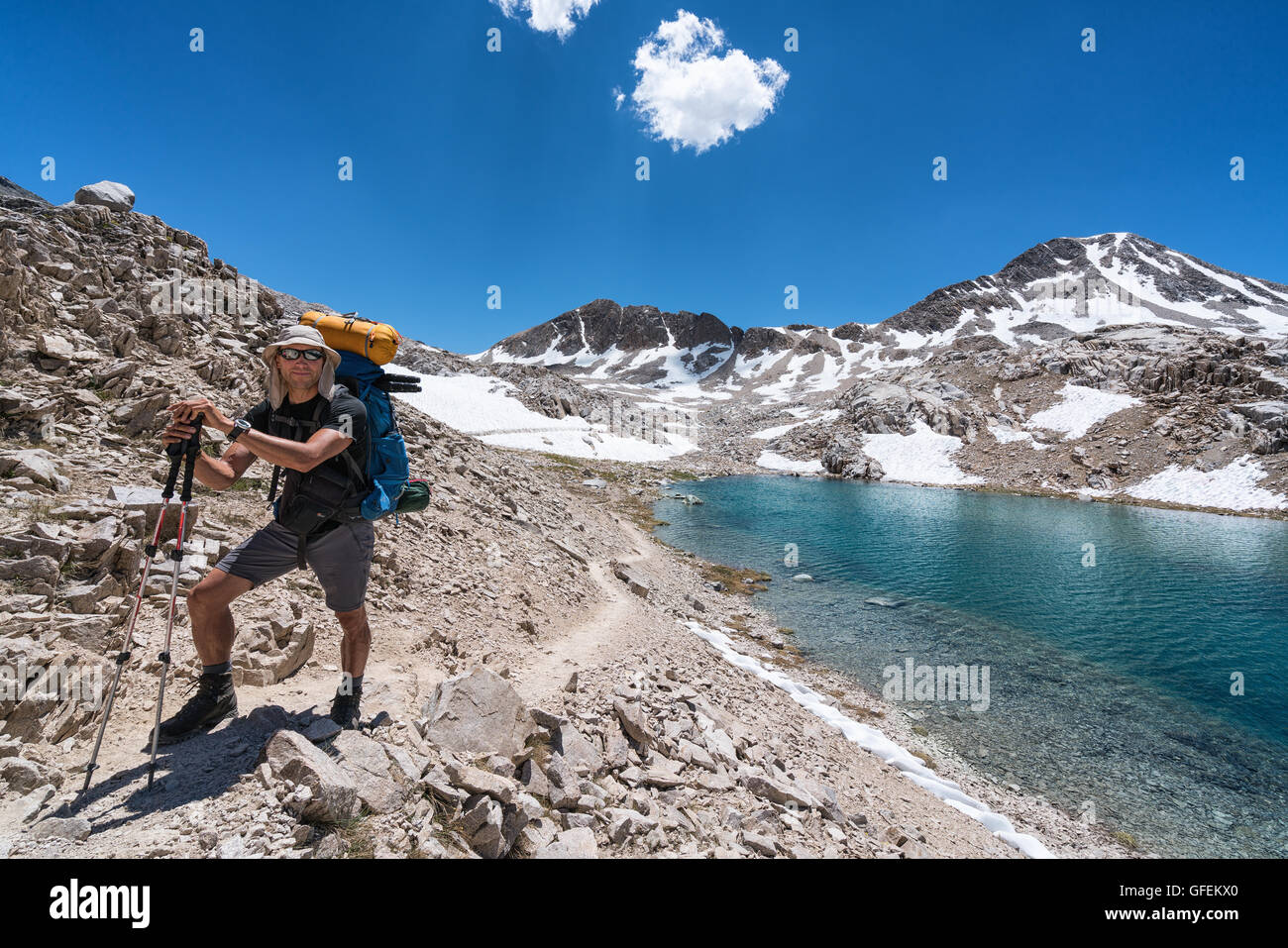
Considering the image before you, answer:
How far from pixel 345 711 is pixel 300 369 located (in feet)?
11.0

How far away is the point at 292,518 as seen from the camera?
444 cm

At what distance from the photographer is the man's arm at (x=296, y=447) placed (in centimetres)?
379

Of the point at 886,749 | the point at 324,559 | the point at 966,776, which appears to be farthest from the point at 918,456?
the point at 324,559

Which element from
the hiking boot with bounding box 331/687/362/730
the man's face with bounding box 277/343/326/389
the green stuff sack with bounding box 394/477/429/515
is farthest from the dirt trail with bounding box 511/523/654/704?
the man's face with bounding box 277/343/326/389

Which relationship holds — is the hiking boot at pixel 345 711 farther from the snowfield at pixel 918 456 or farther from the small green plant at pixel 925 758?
the snowfield at pixel 918 456

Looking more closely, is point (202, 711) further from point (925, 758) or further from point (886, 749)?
point (925, 758)

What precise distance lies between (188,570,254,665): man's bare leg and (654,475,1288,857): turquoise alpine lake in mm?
14524

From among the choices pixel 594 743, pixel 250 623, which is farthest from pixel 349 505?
pixel 594 743

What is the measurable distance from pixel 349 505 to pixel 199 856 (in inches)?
102

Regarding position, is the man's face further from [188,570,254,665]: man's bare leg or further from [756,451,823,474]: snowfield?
[756,451,823,474]: snowfield

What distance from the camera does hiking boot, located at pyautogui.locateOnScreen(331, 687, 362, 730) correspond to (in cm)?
501

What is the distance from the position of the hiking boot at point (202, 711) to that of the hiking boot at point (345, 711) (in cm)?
90

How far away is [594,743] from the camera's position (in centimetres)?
703
